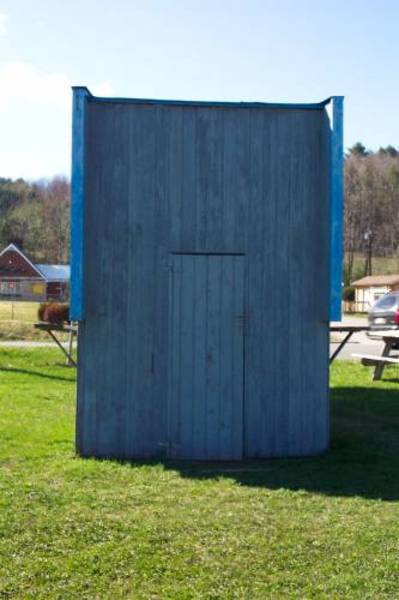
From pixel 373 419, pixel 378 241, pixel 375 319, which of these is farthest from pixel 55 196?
pixel 373 419

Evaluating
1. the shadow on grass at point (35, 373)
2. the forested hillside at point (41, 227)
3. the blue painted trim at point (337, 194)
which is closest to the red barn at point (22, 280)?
the forested hillside at point (41, 227)

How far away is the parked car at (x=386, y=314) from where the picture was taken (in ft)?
77.6

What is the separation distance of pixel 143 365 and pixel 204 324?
756 millimetres

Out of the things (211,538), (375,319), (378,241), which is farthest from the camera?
(378,241)

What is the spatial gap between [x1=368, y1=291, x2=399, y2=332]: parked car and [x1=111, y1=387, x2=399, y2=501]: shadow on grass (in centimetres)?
1348

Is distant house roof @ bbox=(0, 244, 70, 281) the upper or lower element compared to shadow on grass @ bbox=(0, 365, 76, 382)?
upper

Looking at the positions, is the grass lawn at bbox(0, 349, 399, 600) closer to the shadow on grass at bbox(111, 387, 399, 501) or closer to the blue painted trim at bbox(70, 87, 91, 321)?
the shadow on grass at bbox(111, 387, 399, 501)

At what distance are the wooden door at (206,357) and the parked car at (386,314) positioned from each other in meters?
15.7

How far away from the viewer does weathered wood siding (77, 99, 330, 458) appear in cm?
836

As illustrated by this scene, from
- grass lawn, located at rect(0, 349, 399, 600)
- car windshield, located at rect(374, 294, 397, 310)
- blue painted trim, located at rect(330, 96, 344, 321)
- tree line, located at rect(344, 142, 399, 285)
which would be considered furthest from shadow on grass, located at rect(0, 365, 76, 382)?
tree line, located at rect(344, 142, 399, 285)

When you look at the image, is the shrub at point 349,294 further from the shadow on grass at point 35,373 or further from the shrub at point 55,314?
the shadow on grass at point 35,373

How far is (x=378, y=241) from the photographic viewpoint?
292ft

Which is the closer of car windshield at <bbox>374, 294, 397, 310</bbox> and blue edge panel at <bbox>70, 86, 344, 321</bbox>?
blue edge panel at <bbox>70, 86, 344, 321</bbox>

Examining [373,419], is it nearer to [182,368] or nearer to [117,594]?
[182,368]
